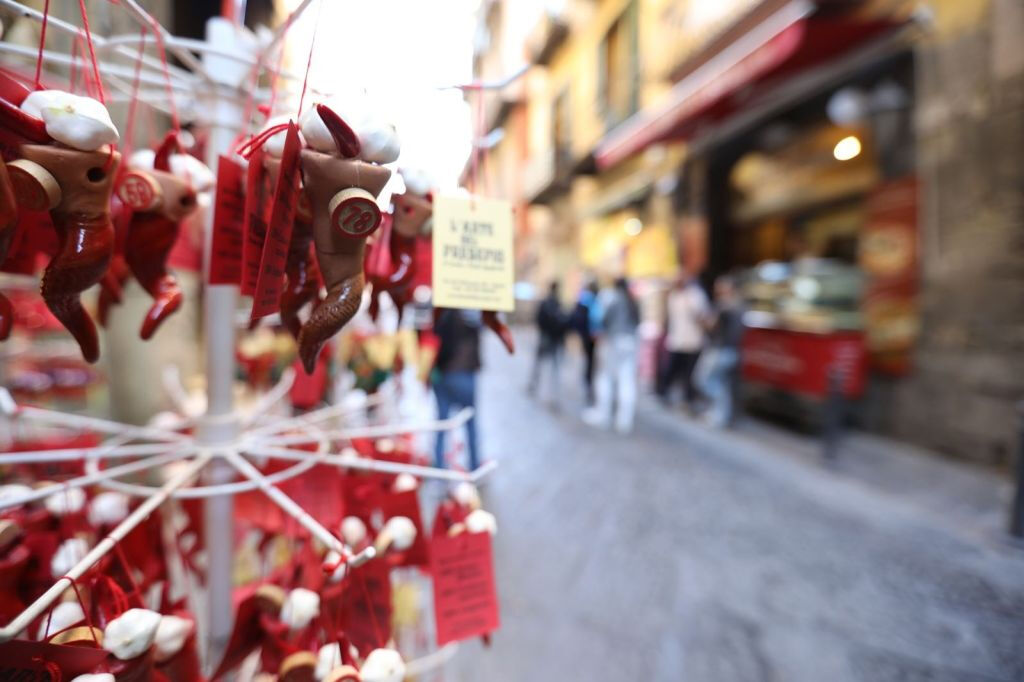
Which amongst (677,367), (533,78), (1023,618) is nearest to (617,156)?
(677,367)


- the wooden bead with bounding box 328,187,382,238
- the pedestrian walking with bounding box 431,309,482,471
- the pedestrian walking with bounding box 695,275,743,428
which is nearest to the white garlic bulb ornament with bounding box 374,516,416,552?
the wooden bead with bounding box 328,187,382,238

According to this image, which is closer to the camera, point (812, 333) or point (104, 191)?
point (104, 191)

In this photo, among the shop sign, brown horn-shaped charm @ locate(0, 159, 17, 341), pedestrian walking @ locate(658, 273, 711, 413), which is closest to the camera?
brown horn-shaped charm @ locate(0, 159, 17, 341)

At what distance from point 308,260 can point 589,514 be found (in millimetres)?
2875

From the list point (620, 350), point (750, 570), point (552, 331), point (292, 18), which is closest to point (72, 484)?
point (292, 18)

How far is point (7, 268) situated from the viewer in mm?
867

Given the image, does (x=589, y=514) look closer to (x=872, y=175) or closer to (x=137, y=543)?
(x=137, y=543)

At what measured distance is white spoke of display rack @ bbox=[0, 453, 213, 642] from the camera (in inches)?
21.6

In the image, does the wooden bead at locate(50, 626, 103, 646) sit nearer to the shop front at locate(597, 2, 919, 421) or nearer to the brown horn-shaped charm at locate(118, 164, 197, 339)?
the brown horn-shaped charm at locate(118, 164, 197, 339)

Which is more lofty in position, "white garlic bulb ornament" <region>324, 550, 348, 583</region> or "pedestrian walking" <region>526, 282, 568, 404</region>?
"pedestrian walking" <region>526, 282, 568, 404</region>

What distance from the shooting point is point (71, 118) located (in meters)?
0.59

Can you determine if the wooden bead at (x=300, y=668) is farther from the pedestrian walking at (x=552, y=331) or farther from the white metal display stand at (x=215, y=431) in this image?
the pedestrian walking at (x=552, y=331)

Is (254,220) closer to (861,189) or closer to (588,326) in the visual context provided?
(588,326)

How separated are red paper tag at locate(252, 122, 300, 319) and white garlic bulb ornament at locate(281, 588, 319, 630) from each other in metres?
0.54
